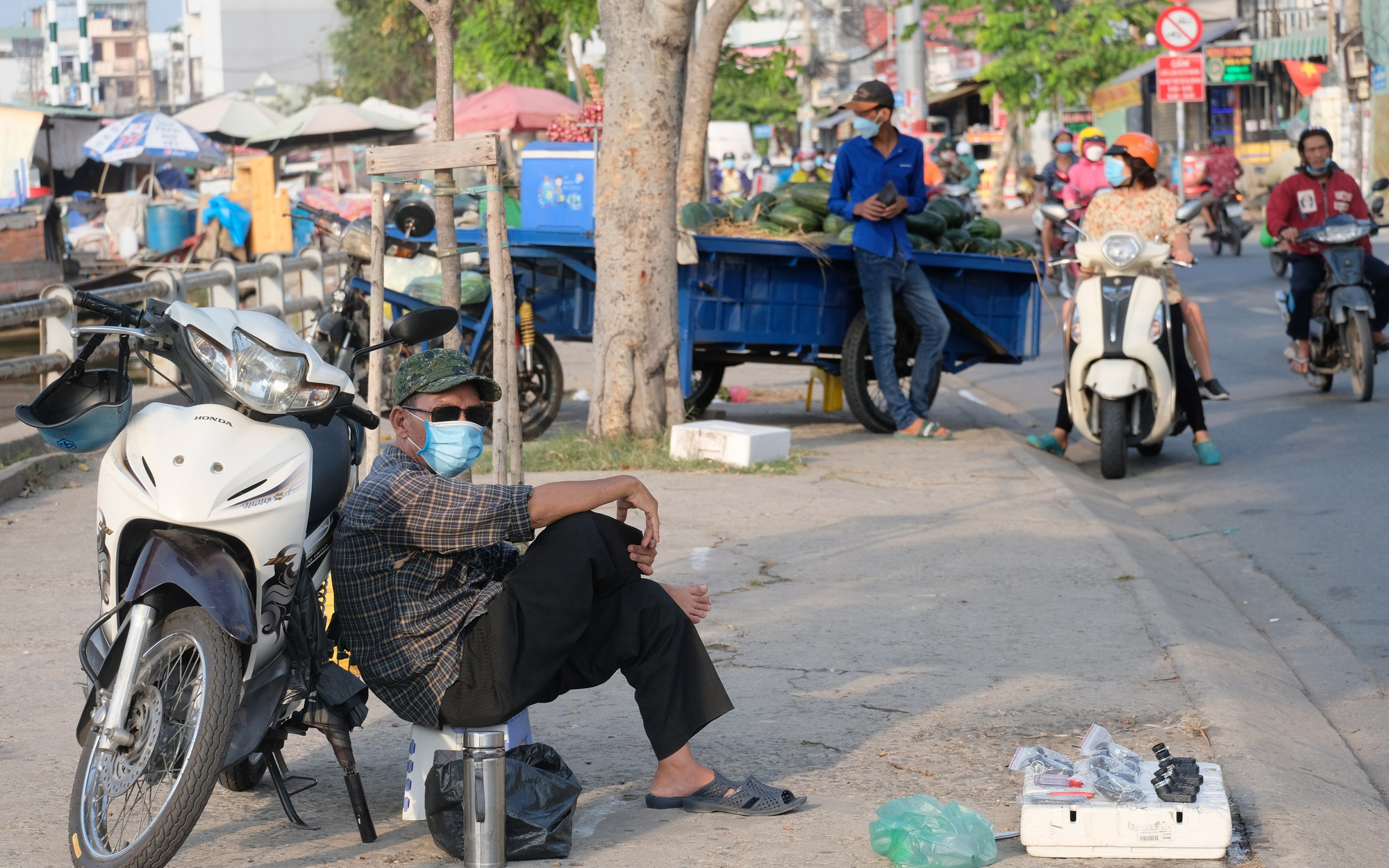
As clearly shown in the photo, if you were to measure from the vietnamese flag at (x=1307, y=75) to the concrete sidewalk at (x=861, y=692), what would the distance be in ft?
103

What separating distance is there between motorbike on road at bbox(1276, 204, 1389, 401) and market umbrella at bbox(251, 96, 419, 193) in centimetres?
2397

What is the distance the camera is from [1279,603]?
6.41 metres

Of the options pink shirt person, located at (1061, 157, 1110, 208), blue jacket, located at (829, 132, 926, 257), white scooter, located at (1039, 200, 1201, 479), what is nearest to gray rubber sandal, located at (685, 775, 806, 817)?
Answer: white scooter, located at (1039, 200, 1201, 479)

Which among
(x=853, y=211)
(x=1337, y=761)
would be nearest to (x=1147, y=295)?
(x=853, y=211)

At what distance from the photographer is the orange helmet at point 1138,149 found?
932 cm

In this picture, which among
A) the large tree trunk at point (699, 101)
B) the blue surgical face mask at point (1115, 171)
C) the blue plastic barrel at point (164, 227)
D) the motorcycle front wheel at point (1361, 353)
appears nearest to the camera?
the blue surgical face mask at point (1115, 171)

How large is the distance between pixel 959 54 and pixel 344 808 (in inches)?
2110

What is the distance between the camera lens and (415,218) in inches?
360

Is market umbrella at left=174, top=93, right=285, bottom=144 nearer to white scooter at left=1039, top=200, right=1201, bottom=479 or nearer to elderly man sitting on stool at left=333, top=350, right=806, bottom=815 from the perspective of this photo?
white scooter at left=1039, top=200, right=1201, bottom=479

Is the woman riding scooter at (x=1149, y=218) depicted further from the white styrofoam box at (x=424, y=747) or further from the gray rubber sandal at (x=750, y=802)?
the white styrofoam box at (x=424, y=747)

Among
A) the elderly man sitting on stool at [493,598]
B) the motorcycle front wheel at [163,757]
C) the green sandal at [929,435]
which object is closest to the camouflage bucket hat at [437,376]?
the elderly man sitting on stool at [493,598]

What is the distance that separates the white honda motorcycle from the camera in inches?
126

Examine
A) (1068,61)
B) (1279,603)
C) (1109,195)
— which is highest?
(1068,61)

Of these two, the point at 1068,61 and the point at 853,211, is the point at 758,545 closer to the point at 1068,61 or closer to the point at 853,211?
the point at 853,211
